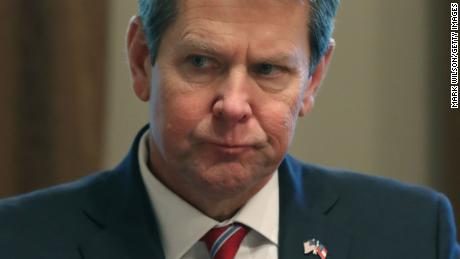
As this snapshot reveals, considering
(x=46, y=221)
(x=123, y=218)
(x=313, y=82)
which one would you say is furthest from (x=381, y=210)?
(x=46, y=221)

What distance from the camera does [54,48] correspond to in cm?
235

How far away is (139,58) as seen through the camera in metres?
1.72

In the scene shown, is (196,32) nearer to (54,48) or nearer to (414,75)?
(54,48)

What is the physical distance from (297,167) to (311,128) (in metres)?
0.70

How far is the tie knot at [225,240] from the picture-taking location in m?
1.66

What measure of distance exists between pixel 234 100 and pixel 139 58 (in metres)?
0.29

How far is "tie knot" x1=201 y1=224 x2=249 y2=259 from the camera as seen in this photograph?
5.44ft

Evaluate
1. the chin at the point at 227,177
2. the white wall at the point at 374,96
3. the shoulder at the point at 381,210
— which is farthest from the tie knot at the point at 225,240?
the white wall at the point at 374,96

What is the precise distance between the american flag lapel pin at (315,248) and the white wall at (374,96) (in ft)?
2.93

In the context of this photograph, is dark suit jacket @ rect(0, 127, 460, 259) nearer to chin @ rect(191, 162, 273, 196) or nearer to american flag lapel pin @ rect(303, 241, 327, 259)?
american flag lapel pin @ rect(303, 241, 327, 259)

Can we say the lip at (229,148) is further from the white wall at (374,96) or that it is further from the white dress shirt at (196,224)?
the white wall at (374,96)

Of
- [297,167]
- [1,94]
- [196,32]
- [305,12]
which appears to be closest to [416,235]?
[297,167]

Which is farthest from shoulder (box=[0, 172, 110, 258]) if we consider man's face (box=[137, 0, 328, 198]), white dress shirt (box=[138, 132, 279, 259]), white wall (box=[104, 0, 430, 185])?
white wall (box=[104, 0, 430, 185])

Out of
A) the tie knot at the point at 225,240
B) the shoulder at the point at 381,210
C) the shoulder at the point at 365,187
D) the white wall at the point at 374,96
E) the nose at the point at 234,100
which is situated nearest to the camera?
the nose at the point at 234,100
